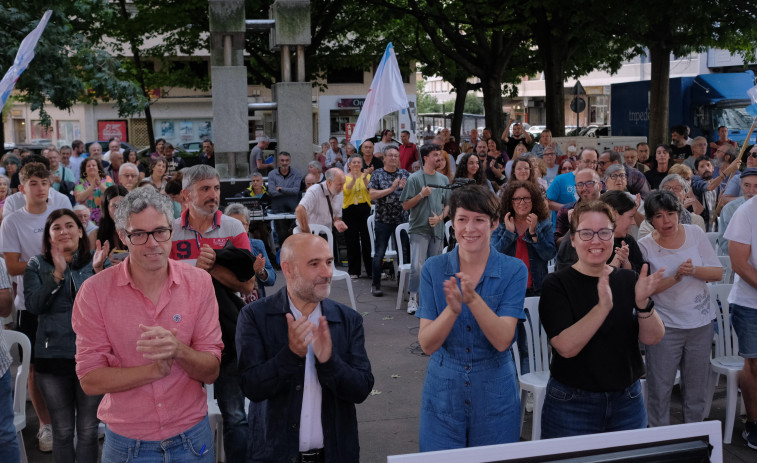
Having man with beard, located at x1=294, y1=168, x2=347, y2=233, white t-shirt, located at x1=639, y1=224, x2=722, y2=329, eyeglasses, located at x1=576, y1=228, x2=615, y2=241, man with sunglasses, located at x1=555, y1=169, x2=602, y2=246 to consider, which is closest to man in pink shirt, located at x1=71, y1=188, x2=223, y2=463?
eyeglasses, located at x1=576, y1=228, x2=615, y2=241

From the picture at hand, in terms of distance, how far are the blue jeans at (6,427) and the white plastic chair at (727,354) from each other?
4738mm

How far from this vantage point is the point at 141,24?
1030 inches

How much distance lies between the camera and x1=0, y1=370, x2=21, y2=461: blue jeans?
3.91 metres

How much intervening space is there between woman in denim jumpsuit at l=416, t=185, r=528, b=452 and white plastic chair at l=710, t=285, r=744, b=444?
2944 millimetres

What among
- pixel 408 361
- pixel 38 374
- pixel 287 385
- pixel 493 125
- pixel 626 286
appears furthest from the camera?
pixel 493 125

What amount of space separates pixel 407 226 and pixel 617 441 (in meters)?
8.71

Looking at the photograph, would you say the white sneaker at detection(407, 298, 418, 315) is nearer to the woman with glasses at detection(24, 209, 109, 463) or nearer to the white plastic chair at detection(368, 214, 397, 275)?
the white plastic chair at detection(368, 214, 397, 275)

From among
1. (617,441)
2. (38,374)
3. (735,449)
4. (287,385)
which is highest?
(617,441)

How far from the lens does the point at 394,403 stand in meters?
6.67

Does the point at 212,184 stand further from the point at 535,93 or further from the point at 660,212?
the point at 535,93

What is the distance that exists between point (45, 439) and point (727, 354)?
16.9ft

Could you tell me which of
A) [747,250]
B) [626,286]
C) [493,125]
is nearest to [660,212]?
[747,250]

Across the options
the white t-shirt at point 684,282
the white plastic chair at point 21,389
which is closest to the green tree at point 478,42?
the white t-shirt at point 684,282

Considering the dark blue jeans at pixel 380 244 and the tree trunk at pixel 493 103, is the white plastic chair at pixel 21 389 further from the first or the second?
the tree trunk at pixel 493 103
